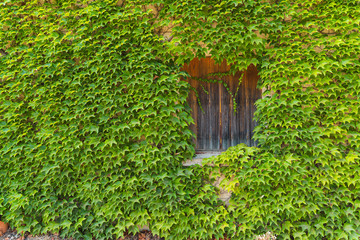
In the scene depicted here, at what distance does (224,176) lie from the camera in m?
3.41

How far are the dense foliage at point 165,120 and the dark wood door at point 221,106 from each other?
14.1 inches

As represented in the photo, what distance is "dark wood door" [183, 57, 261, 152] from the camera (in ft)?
11.9

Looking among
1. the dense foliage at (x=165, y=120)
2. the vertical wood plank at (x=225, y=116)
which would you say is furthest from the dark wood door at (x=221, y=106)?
the dense foliage at (x=165, y=120)

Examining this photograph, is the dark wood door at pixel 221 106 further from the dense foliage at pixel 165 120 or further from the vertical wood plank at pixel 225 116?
the dense foliage at pixel 165 120

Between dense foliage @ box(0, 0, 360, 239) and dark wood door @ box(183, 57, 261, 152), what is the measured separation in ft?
1.17

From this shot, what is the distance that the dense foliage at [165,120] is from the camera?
3020mm

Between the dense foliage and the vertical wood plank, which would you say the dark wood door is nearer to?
the vertical wood plank

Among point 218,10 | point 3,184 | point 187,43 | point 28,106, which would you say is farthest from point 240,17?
point 3,184

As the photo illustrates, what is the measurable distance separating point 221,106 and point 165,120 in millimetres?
1138

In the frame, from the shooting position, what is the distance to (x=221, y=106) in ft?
12.2

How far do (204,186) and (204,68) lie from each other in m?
2.06

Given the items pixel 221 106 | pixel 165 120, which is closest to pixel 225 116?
pixel 221 106

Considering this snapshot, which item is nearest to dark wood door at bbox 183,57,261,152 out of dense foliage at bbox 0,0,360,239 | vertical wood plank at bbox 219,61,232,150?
vertical wood plank at bbox 219,61,232,150

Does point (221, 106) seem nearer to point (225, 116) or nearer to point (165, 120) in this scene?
point (225, 116)
